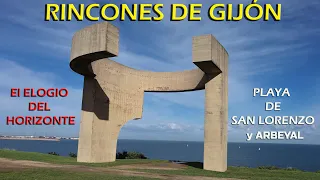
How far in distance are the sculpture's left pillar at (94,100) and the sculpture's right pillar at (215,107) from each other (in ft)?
16.7

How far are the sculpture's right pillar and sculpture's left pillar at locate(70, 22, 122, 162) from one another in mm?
5096

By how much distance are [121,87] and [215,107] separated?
27.8ft

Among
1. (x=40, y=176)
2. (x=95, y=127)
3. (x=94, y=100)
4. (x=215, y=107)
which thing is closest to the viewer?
(x=40, y=176)

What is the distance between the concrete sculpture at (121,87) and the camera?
16547 millimetres

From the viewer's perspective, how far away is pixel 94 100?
21.3 metres

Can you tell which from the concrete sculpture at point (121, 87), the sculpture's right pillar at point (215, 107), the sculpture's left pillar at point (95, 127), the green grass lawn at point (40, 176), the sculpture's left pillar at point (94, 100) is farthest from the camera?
the sculpture's left pillar at point (95, 127)

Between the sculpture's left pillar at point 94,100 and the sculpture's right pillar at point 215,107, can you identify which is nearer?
the sculpture's left pillar at point 94,100

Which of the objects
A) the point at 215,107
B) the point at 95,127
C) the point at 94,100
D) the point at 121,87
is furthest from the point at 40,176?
the point at 121,87

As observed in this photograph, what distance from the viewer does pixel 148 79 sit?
25.0m

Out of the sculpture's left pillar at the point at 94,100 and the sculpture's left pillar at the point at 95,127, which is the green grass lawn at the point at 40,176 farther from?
the sculpture's left pillar at the point at 95,127

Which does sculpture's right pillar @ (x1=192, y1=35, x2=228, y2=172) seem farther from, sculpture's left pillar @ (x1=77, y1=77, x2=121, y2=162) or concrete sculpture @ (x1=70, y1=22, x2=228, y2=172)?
sculpture's left pillar @ (x1=77, y1=77, x2=121, y2=162)

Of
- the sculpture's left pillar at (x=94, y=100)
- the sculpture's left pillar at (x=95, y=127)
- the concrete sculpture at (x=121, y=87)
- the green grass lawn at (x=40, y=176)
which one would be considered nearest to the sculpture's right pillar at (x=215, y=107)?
the concrete sculpture at (x=121, y=87)

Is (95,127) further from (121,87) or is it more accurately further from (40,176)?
(40,176)

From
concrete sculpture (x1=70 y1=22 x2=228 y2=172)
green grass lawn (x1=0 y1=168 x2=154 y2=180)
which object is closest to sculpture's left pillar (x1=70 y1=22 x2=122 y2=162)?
concrete sculpture (x1=70 y1=22 x2=228 y2=172)
